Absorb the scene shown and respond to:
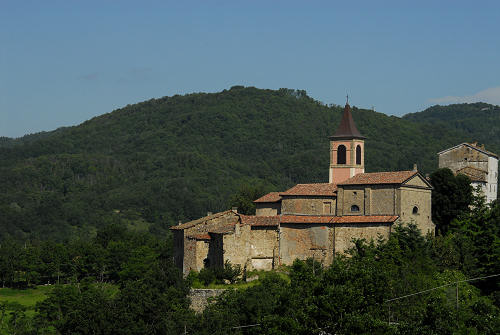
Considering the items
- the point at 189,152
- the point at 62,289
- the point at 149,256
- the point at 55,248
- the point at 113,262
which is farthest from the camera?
the point at 189,152

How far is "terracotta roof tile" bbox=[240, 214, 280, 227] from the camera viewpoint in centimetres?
5994

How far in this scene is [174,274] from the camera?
58.2m

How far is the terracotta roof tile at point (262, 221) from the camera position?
59938 millimetres

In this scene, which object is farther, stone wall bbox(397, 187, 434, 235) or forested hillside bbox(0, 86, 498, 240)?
forested hillside bbox(0, 86, 498, 240)

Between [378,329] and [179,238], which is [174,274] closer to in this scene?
[179,238]

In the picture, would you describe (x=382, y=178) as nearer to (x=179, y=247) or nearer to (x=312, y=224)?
(x=312, y=224)

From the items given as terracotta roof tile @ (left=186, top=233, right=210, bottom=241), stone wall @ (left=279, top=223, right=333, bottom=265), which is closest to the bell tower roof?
stone wall @ (left=279, top=223, right=333, bottom=265)

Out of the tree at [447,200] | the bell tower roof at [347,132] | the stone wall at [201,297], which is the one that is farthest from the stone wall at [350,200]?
the stone wall at [201,297]

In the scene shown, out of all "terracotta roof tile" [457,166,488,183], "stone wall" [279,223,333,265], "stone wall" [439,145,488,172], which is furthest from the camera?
"stone wall" [439,145,488,172]

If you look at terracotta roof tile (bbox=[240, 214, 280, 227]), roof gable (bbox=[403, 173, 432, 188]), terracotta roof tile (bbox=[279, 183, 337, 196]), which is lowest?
terracotta roof tile (bbox=[240, 214, 280, 227])

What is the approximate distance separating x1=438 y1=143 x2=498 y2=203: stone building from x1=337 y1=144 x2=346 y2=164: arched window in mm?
13554

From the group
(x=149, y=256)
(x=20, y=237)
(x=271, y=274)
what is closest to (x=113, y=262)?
(x=149, y=256)

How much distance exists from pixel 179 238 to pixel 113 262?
23601 millimetres

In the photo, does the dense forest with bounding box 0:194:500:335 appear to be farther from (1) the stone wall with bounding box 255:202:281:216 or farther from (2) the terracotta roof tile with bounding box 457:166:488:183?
(2) the terracotta roof tile with bounding box 457:166:488:183
